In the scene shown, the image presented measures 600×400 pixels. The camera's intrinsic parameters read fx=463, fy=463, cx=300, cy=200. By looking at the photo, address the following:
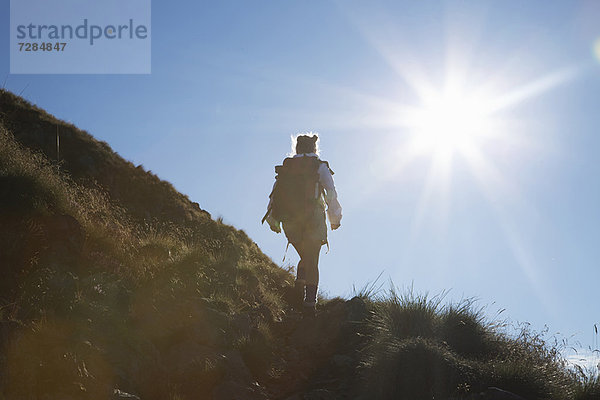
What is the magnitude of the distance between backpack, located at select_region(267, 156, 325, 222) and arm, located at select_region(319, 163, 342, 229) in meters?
0.14

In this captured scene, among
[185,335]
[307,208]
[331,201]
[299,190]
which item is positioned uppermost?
[299,190]

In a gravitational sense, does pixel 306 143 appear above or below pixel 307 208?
above

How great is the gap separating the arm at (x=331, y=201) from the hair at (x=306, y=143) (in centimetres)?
50

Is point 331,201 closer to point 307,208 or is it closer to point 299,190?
point 307,208

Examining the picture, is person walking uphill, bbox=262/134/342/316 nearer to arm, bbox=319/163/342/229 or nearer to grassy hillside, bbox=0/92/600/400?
arm, bbox=319/163/342/229

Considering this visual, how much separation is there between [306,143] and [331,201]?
1.22 m

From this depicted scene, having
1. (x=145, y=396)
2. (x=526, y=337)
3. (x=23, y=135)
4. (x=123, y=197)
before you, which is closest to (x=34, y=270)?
(x=145, y=396)

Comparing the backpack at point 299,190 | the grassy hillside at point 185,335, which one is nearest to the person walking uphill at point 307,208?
the backpack at point 299,190

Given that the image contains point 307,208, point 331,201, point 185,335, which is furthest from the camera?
point 331,201

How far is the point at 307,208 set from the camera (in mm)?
8227

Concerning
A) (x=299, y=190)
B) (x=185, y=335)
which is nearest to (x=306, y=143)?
(x=299, y=190)

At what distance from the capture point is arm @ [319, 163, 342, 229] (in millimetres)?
8409

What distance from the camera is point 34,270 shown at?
4.82 m

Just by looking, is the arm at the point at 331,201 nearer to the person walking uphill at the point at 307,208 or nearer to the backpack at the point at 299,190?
the person walking uphill at the point at 307,208
